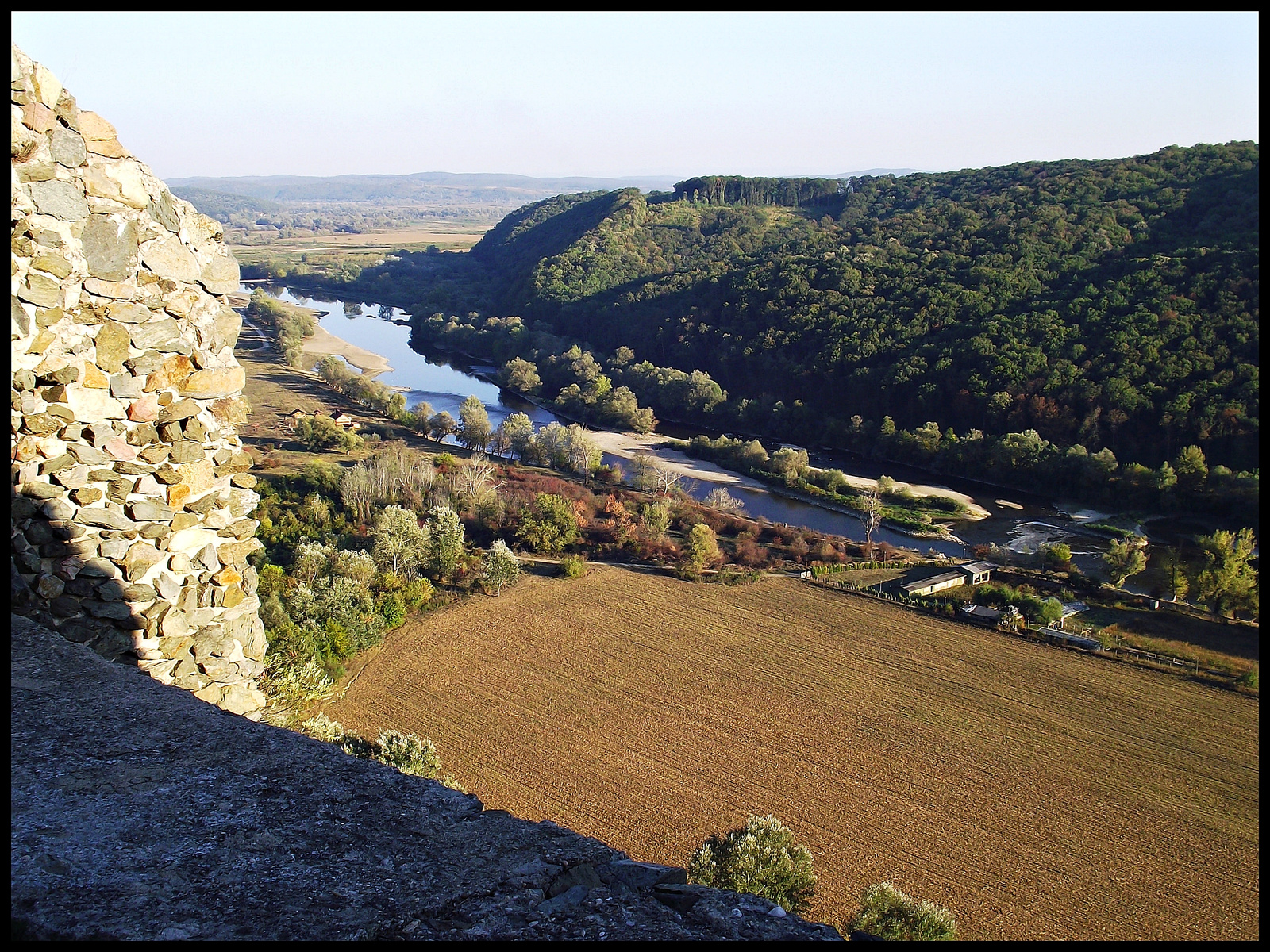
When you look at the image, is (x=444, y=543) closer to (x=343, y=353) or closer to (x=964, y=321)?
(x=964, y=321)

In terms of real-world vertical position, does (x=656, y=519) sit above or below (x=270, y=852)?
below

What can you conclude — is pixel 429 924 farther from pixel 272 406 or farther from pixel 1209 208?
pixel 1209 208

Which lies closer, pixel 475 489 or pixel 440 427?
pixel 475 489

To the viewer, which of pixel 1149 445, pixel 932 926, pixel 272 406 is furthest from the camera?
pixel 272 406

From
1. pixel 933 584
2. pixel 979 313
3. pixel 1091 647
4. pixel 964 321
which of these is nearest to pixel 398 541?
pixel 933 584

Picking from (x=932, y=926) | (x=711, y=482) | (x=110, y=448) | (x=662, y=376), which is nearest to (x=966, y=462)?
(x=711, y=482)

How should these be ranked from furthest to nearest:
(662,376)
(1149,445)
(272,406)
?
1. (662,376)
2. (272,406)
3. (1149,445)
